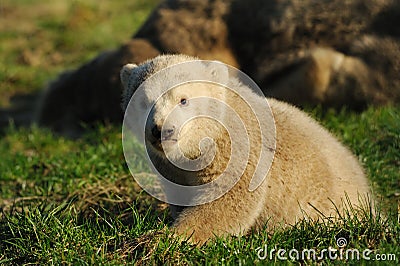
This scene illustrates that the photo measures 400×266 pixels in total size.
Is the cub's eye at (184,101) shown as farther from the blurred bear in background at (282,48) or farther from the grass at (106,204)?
the blurred bear in background at (282,48)

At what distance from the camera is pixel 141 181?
19.7 feet

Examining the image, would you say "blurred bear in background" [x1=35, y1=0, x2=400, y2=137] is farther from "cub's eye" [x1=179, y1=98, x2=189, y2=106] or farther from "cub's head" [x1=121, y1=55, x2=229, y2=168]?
"cub's eye" [x1=179, y1=98, x2=189, y2=106]

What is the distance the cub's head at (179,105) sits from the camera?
4270 millimetres

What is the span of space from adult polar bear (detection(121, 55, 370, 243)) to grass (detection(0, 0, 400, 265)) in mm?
180

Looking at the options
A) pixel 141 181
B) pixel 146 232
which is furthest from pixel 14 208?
pixel 146 232

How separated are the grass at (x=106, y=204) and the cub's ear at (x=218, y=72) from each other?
105cm

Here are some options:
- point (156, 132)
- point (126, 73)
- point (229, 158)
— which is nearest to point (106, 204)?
point (126, 73)

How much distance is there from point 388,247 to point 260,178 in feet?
3.19

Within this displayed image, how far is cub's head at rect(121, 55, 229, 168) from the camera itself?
4.27 m

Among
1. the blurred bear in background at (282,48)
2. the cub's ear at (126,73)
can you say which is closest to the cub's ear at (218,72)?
the cub's ear at (126,73)

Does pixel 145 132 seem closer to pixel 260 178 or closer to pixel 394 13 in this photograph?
A: pixel 260 178

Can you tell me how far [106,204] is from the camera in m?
5.72

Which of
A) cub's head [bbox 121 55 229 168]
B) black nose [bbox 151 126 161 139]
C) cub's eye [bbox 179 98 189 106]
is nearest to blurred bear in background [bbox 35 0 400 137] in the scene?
cub's head [bbox 121 55 229 168]

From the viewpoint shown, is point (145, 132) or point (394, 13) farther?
point (394, 13)
